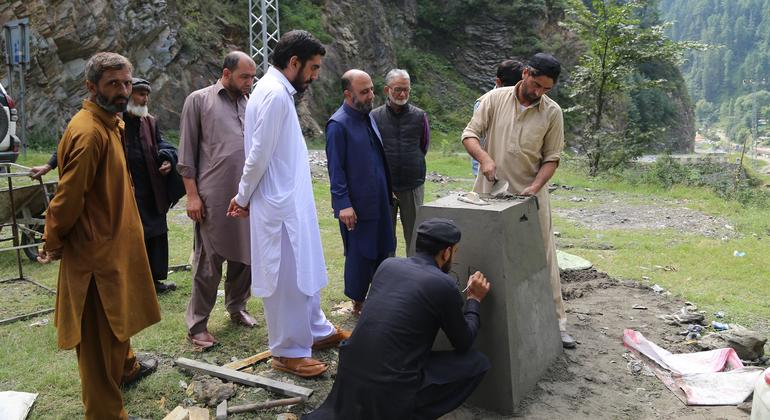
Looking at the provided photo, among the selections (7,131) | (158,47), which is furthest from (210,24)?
(7,131)

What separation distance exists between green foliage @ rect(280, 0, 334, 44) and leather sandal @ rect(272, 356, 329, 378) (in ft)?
65.4

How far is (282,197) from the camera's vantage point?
3.40m

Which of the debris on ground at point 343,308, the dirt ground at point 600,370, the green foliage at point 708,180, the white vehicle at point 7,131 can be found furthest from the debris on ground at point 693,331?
the green foliage at point 708,180

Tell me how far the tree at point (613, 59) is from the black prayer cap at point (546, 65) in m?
12.0

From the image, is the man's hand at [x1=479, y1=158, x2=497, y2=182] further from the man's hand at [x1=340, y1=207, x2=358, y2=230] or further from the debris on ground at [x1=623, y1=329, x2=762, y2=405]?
the debris on ground at [x1=623, y1=329, x2=762, y2=405]

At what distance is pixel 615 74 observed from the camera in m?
14.9

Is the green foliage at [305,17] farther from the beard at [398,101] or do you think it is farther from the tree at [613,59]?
the beard at [398,101]

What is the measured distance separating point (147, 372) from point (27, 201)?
3.29 metres

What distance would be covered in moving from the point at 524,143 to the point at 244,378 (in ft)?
7.75

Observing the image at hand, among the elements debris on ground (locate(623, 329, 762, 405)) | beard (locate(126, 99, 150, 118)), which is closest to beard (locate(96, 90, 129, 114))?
beard (locate(126, 99, 150, 118))

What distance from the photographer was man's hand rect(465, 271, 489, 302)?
3.26 metres

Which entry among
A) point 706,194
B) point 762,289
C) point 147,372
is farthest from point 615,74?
point 147,372

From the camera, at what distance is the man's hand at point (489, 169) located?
4.00 m

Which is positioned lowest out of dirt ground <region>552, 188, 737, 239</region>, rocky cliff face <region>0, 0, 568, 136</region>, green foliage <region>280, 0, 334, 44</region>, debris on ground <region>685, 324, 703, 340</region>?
dirt ground <region>552, 188, 737, 239</region>
